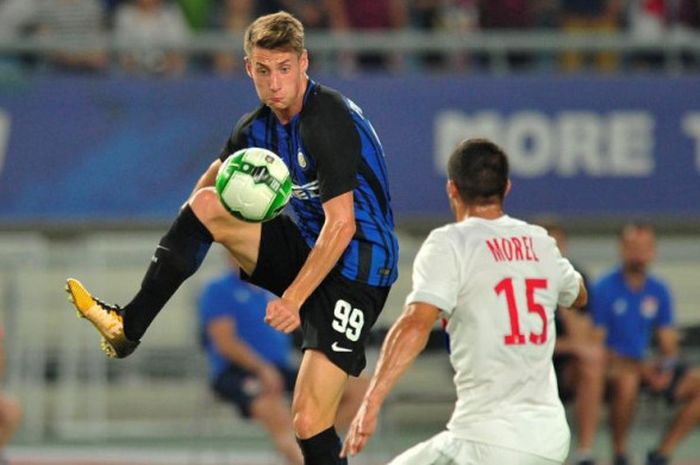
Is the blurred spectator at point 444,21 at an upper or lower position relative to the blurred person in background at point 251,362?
upper

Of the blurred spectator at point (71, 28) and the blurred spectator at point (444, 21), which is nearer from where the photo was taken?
the blurred spectator at point (71, 28)

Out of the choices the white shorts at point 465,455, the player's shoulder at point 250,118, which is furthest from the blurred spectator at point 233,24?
the white shorts at point 465,455

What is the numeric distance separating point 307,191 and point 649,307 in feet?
18.1

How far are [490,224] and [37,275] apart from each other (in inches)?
374

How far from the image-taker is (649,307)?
11289 millimetres

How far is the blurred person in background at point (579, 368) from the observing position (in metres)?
10.6

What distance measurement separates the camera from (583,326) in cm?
1098

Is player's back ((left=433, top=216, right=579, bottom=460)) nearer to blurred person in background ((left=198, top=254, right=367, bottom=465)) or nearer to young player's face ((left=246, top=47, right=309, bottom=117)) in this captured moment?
young player's face ((left=246, top=47, right=309, bottom=117))

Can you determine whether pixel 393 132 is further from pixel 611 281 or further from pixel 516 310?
pixel 516 310

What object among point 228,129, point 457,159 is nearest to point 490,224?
point 457,159

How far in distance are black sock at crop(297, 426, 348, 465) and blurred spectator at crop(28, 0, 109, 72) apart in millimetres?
7702

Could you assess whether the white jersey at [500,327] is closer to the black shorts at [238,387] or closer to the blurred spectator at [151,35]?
the black shorts at [238,387]

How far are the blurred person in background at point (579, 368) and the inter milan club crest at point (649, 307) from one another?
0.50 m

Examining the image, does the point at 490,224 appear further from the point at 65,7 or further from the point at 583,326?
the point at 65,7
